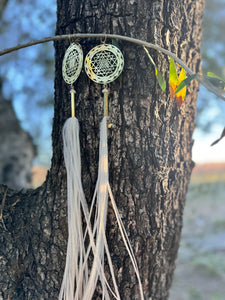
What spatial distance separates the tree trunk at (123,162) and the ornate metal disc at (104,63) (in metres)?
0.02

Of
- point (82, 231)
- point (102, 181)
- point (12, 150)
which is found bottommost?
point (82, 231)

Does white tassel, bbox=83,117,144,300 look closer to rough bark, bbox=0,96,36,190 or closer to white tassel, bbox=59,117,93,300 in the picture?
white tassel, bbox=59,117,93,300

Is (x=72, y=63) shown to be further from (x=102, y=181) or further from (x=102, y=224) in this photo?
(x=102, y=224)

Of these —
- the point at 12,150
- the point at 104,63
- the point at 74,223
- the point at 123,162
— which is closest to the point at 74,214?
the point at 74,223

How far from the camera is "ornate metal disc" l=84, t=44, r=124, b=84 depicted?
0.75 meters

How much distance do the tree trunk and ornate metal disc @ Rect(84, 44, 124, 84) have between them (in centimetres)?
2

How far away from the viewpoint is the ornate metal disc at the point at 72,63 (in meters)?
0.77

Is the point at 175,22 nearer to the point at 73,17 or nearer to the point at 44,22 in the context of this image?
the point at 73,17

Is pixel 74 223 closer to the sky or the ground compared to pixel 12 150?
closer to the ground

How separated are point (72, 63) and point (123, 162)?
0.30 metres

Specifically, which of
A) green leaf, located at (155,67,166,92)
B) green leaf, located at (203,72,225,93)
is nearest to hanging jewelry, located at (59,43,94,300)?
green leaf, located at (155,67,166,92)

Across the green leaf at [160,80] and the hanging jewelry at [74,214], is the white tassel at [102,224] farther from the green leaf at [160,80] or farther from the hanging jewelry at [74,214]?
the green leaf at [160,80]

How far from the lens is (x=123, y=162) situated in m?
0.77

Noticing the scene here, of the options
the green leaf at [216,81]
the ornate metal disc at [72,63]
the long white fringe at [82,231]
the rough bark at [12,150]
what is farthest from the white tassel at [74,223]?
the rough bark at [12,150]
